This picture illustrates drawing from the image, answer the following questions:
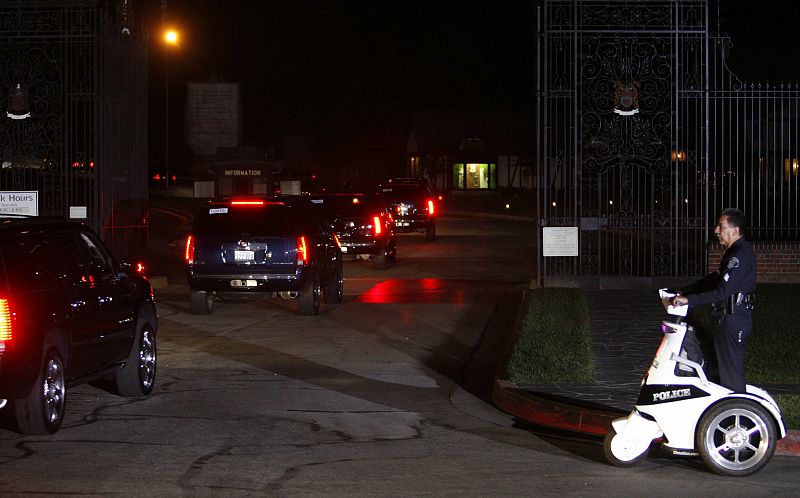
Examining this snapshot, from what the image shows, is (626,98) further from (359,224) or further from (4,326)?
(4,326)

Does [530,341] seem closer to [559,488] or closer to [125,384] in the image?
[125,384]

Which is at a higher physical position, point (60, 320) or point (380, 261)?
point (380, 261)

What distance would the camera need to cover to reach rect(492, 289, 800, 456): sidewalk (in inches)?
369

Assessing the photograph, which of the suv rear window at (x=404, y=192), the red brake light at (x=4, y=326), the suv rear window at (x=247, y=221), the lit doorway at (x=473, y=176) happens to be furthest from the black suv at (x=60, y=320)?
the lit doorway at (x=473, y=176)

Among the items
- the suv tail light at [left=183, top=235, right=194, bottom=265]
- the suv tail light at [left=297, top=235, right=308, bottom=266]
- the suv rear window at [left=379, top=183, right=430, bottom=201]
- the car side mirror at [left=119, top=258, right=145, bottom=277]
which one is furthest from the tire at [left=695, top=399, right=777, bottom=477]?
the suv rear window at [left=379, top=183, right=430, bottom=201]

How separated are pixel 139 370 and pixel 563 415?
4.14 meters

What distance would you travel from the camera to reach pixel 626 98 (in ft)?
63.6

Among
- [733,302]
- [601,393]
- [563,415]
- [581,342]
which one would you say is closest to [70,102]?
[581,342]

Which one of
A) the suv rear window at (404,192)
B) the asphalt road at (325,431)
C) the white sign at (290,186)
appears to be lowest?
the asphalt road at (325,431)

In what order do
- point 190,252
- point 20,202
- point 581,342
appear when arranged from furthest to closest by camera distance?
1. point 20,202
2. point 190,252
3. point 581,342

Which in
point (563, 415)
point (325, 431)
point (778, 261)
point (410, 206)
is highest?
point (410, 206)

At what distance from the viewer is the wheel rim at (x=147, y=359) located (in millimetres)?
10969

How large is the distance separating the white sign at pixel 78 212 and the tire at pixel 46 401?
11221 millimetres

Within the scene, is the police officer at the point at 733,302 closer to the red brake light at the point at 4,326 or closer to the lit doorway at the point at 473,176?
the red brake light at the point at 4,326
